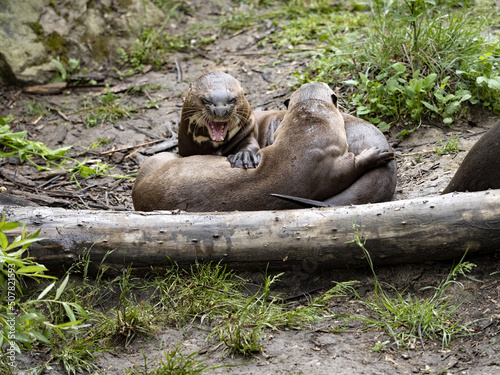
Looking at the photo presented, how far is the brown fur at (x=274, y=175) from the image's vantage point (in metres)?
3.69

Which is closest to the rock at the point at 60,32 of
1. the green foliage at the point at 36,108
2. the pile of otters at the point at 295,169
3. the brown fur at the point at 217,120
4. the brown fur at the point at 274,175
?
the green foliage at the point at 36,108

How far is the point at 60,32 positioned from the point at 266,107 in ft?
8.88

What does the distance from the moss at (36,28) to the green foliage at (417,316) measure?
16.1ft

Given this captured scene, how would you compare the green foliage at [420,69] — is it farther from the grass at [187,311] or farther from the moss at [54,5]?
the moss at [54,5]

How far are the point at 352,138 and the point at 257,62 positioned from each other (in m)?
2.72

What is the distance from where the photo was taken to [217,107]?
4.28 metres

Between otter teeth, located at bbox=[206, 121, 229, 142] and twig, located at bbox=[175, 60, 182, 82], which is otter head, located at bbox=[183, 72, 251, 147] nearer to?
otter teeth, located at bbox=[206, 121, 229, 142]

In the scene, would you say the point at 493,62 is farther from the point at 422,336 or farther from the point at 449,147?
the point at 422,336

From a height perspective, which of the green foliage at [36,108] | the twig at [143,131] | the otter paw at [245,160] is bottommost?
the twig at [143,131]

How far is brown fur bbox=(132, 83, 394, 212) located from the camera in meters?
3.69

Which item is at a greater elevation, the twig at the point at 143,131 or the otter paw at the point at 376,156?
the otter paw at the point at 376,156

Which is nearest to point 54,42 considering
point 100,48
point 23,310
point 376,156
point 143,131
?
point 100,48

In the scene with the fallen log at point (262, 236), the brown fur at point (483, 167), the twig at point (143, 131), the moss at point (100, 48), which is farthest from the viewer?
the moss at point (100, 48)

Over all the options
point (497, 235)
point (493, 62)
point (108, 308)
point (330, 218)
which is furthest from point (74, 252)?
point (493, 62)
